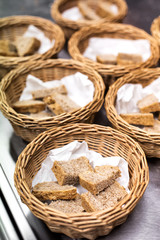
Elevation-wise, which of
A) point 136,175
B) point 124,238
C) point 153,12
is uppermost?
point 153,12

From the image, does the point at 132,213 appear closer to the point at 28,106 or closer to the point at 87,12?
the point at 28,106

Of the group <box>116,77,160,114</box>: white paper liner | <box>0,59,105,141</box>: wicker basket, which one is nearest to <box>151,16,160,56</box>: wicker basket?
<box>116,77,160,114</box>: white paper liner

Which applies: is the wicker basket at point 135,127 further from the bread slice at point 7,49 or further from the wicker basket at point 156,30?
the bread slice at point 7,49

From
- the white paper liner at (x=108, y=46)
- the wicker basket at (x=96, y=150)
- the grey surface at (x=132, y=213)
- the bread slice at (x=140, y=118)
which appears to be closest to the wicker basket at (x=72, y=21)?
the white paper liner at (x=108, y=46)

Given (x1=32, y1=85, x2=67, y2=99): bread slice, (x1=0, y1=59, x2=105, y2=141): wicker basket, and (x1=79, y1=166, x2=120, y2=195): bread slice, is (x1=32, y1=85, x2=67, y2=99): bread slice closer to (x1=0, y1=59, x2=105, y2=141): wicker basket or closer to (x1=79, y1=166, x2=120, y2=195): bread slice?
(x1=0, y1=59, x2=105, y2=141): wicker basket

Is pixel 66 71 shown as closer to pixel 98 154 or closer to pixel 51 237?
pixel 98 154

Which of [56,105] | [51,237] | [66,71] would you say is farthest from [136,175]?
[66,71]
